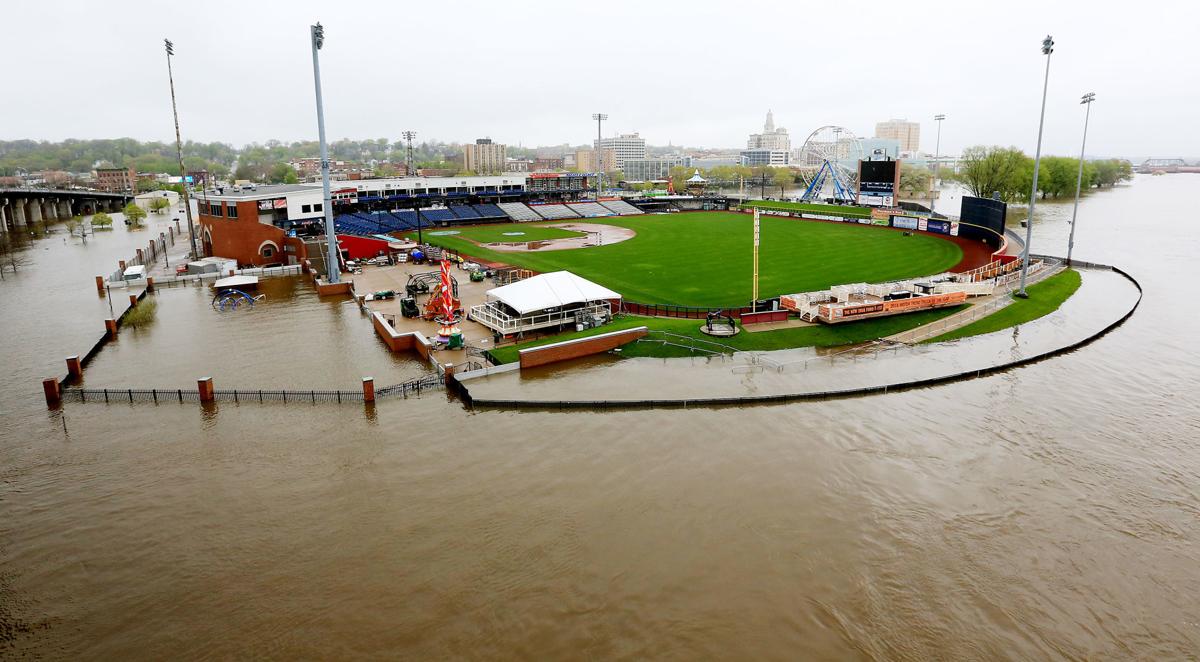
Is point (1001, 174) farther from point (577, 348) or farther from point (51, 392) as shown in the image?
point (51, 392)

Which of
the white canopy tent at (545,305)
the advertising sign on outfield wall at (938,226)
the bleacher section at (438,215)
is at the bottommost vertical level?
the white canopy tent at (545,305)

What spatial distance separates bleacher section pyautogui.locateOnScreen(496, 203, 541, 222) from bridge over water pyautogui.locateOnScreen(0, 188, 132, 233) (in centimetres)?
7147

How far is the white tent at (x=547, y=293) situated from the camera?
106 ft

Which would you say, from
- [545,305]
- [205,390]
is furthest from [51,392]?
[545,305]

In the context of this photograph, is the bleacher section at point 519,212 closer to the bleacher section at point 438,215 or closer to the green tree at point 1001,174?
the bleacher section at point 438,215

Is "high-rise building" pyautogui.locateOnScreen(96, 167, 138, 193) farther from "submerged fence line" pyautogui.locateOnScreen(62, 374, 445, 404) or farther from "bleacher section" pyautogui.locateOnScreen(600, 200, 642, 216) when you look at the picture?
"submerged fence line" pyautogui.locateOnScreen(62, 374, 445, 404)

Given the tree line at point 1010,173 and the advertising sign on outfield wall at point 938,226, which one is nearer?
the advertising sign on outfield wall at point 938,226

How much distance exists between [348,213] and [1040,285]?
7090 centimetres

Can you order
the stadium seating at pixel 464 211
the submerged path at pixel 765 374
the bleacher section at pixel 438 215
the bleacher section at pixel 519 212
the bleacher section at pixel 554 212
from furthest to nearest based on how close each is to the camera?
the bleacher section at pixel 554 212 → the bleacher section at pixel 519 212 → the stadium seating at pixel 464 211 → the bleacher section at pixel 438 215 → the submerged path at pixel 765 374

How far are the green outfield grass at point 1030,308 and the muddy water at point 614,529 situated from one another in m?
7.66

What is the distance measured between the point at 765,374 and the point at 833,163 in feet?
301

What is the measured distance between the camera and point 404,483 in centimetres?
1938

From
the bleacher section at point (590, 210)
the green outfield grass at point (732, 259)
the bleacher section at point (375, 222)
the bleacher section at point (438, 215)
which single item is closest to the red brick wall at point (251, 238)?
the bleacher section at point (375, 222)

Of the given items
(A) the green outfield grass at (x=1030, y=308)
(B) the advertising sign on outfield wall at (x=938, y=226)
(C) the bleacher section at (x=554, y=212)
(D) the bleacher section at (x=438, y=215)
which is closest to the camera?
(A) the green outfield grass at (x=1030, y=308)
